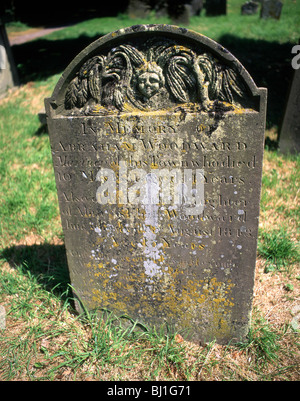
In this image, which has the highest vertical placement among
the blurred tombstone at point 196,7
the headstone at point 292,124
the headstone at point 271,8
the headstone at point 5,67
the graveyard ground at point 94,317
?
the blurred tombstone at point 196,7

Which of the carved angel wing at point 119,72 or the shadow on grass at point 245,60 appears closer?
the carved angel wing at point 119,72

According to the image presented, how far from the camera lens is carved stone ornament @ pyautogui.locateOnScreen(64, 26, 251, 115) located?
2.04 m

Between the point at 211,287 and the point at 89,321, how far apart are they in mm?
1065

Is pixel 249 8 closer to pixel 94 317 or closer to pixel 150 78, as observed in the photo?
pixel 150 78

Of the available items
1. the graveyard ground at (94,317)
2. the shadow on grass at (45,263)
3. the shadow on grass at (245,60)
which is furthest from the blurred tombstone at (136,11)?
the shadow on grass at (45,263)

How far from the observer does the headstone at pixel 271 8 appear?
12742mm

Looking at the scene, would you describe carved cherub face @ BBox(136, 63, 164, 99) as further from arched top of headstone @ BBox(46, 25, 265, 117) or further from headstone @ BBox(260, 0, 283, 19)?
headstone @ BBox(260, 0, 283, 19)

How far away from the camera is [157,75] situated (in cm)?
208

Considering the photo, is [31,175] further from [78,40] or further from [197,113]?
[78,40]

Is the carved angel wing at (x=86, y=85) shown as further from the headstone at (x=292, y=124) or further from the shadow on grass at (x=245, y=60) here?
the shadow on grass at (x=245, y=60)

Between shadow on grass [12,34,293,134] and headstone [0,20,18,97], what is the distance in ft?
1.86

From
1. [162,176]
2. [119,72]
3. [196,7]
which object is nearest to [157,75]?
[119,72]

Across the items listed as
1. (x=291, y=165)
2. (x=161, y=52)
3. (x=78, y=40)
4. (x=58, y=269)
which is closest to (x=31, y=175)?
(x=58, y=269)

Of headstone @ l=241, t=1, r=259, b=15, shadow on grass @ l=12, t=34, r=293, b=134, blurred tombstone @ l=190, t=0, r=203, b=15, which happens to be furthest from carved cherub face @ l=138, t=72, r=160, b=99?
headstone @ l=241, t=1, r=259, b=15
